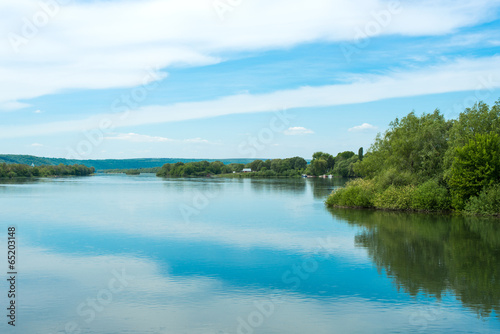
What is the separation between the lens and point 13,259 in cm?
1866

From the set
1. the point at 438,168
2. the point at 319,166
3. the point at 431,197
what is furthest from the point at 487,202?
the point at 319,166

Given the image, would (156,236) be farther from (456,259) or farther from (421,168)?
(421,168)

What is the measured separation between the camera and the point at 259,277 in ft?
52.2

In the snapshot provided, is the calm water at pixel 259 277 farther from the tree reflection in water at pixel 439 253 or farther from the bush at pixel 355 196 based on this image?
the bush at pixel 355 196

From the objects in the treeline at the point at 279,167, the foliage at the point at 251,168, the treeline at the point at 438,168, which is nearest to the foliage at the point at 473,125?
the treeline at the point at 438,168

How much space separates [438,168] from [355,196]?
274 inches

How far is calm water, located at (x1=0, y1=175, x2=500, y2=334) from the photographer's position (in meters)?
11.6

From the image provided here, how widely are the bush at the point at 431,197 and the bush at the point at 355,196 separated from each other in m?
3.86

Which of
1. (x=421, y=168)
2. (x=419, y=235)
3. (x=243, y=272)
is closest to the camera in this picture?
(x=243, y=272)

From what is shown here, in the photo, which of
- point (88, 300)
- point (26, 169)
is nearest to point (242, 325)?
point (88, 300)

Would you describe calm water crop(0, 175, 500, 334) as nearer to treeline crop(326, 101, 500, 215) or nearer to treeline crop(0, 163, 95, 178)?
treeline crop(326, 101, 500, 215)

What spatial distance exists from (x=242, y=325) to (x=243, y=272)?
17.3ft

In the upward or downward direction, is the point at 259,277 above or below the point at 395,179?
below

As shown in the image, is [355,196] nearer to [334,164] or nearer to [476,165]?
[476,165]
